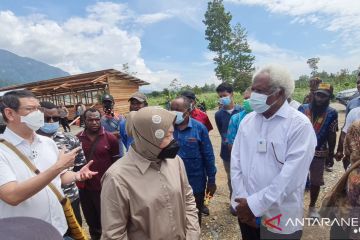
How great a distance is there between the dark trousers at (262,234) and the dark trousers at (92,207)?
6.74 feet

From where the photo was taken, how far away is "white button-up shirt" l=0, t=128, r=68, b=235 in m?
1.90

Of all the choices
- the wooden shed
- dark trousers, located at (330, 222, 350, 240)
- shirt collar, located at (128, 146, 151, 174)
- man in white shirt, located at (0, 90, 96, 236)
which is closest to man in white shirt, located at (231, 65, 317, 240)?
dark trousers, located at (330, 222, 350, 240)

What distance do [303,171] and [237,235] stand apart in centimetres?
211

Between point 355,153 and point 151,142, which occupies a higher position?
point 151,142

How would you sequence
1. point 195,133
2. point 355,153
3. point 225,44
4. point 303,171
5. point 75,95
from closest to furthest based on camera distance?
1. point 355,153
2. point 303,171
3. point 195,133
4. point 75,95
5. point 225,44

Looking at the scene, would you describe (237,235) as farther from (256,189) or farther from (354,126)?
(354,126)

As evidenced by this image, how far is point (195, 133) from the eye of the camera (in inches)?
138

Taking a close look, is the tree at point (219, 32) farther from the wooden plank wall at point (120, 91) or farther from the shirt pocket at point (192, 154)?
the shirt pocket at point (192, 154)

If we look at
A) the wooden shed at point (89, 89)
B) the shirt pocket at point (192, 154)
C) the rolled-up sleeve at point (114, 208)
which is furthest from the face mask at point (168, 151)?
the wooden shed at point (89, 89)

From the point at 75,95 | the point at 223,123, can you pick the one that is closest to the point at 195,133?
the point at 223,123

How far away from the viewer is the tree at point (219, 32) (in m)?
37.7

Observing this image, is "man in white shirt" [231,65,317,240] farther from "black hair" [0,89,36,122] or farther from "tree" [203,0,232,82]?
"tree" [203,0,232,82]

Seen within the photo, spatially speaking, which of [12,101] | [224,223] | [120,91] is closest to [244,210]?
[12,101]

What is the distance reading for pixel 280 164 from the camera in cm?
220
